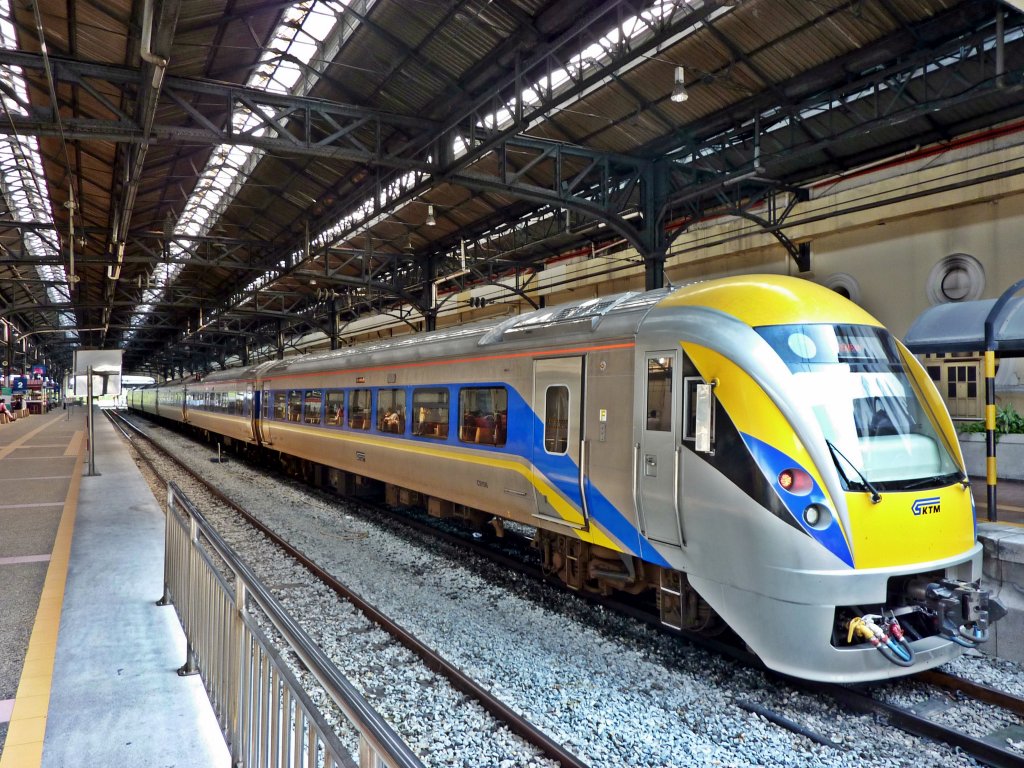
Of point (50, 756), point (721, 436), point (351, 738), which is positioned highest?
point (721, 436)

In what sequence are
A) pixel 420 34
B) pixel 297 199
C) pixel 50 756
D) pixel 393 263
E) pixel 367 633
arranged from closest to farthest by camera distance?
pixel 50 756 < pixel 367 633 < pixel 420 34 < pixel 297 199 < pixel 393 263

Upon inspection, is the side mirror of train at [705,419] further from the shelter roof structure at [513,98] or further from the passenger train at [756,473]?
the shelter roof structure at [513,98]

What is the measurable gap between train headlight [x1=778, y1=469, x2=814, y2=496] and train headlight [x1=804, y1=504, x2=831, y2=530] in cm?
11

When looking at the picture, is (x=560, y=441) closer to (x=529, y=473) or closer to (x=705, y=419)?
(x=529, y=473)

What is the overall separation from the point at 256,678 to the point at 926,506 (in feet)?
14.7

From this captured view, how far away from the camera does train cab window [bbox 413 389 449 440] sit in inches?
371

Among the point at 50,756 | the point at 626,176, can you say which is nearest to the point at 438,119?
the point at 626,176

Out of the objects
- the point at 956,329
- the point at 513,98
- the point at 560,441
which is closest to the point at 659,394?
the point at 560,441

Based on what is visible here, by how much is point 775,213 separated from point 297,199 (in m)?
13.1

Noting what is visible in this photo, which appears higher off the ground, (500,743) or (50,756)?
(50,756)

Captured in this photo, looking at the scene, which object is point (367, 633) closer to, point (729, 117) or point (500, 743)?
point (500, 743)

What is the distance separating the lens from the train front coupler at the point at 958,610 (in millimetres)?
4727

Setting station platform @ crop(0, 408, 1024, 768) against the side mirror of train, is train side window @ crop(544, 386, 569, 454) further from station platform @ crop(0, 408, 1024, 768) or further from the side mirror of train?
station platform @ crop(0, 408, 1024, 768)

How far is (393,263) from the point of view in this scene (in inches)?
1030
